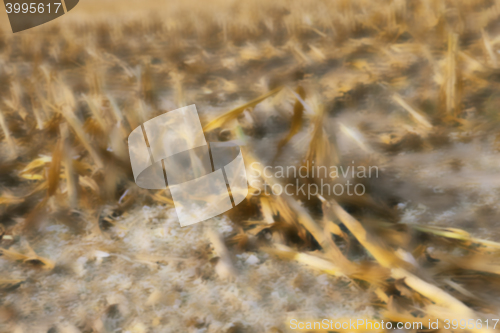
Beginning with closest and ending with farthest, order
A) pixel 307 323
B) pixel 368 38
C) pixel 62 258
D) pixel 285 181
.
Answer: pixel 307 323 < pixel 62 258 < pixel 285 181 < pixel 368 38

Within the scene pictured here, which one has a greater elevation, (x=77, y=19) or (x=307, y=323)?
(x=77, y=19)

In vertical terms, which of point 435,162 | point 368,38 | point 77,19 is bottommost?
point 435,162

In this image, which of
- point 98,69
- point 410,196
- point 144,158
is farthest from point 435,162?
point 98,69

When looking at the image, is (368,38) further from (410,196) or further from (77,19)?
(77,19)

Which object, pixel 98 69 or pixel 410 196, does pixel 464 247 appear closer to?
pixel 410 196

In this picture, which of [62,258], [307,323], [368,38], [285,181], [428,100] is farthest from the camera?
[368,38]

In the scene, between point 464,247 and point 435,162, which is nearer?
point 464,247

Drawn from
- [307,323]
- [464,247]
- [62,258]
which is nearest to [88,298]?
[62,258]
